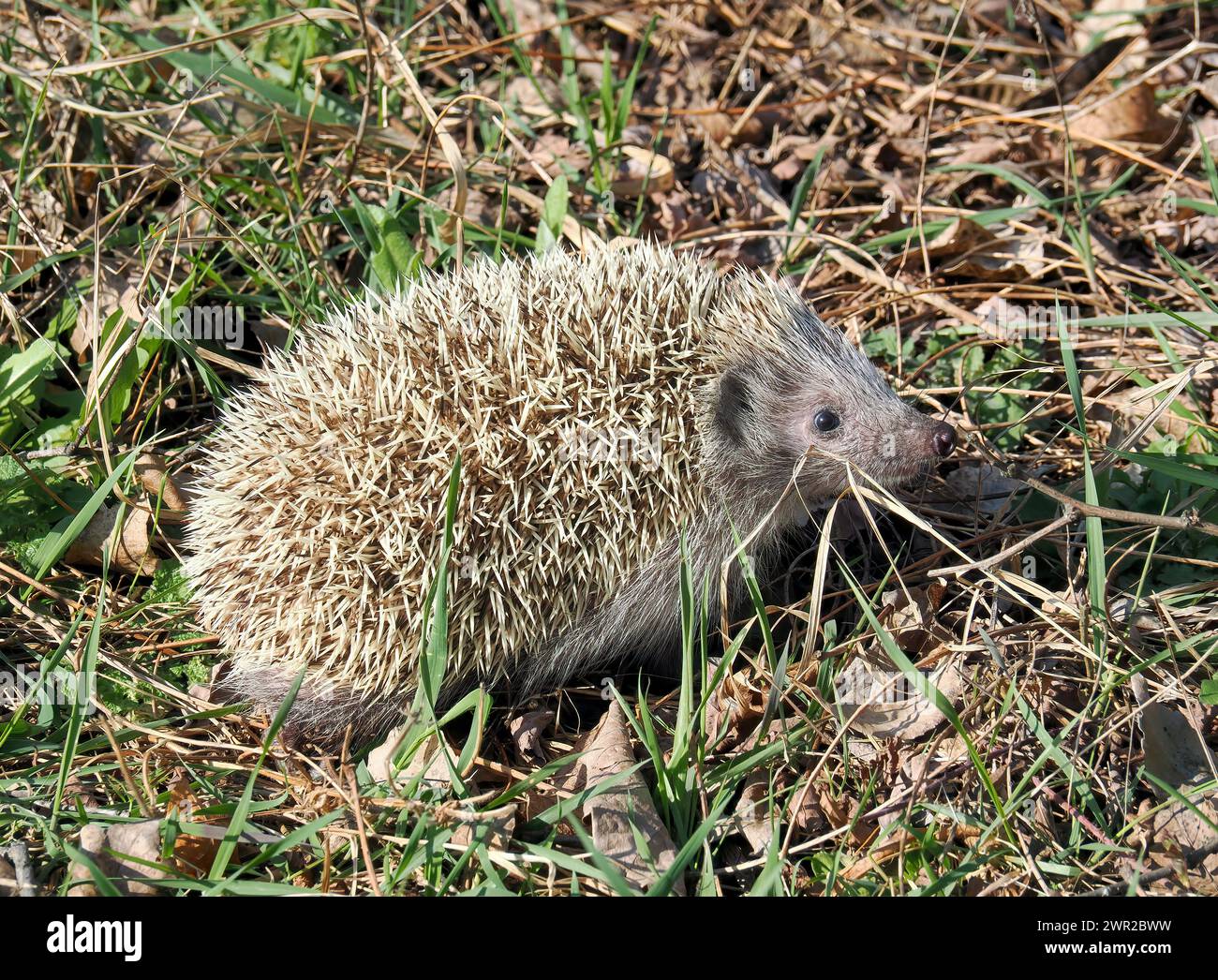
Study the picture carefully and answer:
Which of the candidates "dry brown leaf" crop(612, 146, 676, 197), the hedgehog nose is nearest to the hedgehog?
the hedgehog nose

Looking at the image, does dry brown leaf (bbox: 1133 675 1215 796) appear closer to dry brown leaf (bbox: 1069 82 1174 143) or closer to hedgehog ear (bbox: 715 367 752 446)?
hedgehog ear (bbox: 715 367 752 446)

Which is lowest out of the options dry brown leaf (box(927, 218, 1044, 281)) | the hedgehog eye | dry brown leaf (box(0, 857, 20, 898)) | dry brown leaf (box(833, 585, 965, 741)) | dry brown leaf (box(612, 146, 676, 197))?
dry brown leaf (box(0, 857, 20, 898))

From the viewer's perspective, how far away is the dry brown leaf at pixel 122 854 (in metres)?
3.44

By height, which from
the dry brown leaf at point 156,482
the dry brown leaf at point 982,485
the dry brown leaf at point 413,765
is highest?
the dry brown leaf at point 982,485

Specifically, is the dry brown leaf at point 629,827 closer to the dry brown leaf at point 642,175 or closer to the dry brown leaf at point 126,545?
the dry brown leaf at point 126,545

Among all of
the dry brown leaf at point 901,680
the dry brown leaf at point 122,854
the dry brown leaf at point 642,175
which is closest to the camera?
the dry brown leaf at point 122,854

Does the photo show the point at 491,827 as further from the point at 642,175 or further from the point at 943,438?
the point at 642,175

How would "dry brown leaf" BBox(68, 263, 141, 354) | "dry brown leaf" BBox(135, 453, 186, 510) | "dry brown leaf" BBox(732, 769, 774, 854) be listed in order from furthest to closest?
"dry brown leaf" BBox(68, 263, 141, 354) → "dry brown leaf" BBox(135, 453, 186, 510) → "dry brown leaf" BBox(732, 769, 774, 854)

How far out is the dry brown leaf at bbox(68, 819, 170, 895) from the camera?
135 inches

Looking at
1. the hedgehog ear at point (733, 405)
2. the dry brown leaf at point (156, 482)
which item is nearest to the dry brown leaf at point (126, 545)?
the dry brown leaf at point (156, 482)

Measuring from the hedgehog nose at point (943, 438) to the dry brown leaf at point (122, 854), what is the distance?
335 cm

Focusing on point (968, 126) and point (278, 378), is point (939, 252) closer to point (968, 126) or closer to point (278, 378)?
point (968, 126)

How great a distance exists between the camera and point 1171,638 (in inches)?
164

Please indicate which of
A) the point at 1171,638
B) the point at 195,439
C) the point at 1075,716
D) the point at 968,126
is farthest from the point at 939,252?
the point at 195,439
